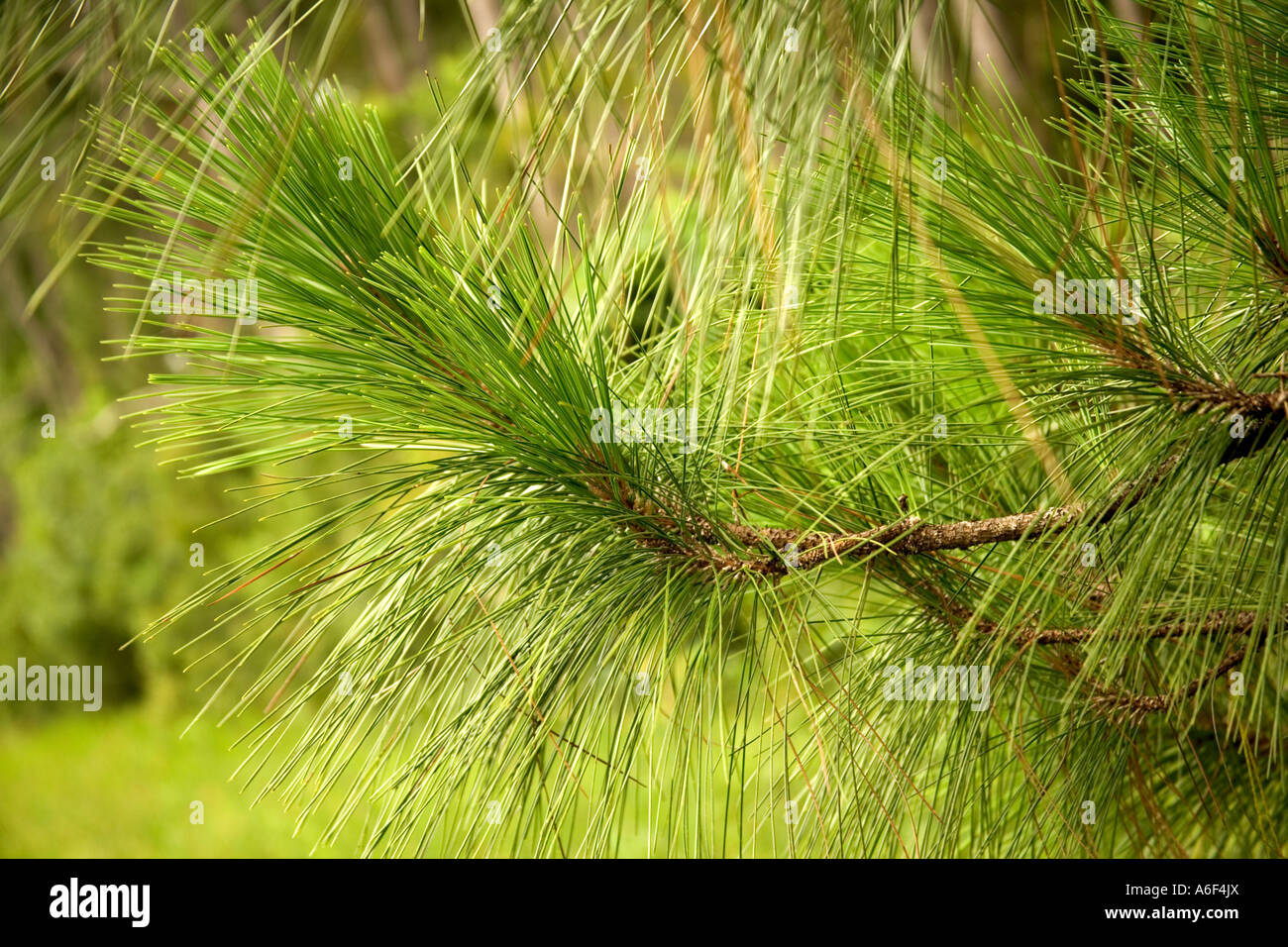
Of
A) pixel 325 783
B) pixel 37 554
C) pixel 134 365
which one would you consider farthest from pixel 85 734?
pixel 325 783

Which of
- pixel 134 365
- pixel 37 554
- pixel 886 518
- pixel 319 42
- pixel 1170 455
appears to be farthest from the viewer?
pixel 134 365

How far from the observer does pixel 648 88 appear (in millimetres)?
331

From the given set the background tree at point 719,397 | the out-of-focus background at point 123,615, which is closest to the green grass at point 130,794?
the out-of-focus background at point 123,615

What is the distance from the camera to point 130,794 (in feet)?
9.45

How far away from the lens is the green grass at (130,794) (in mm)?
2453

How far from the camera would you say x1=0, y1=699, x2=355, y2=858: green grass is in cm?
245

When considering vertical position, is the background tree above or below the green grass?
above

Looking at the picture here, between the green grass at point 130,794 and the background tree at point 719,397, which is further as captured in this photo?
the green grass at point 130,794

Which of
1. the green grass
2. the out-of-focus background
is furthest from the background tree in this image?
the green grass

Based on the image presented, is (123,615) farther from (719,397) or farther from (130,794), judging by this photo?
(719,397)

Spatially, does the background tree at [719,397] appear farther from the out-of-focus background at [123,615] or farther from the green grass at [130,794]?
the green grass at [130,794]

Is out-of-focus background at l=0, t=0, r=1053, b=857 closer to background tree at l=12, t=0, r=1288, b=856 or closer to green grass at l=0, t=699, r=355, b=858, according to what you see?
green grass at l=0, t=699, r=355, b=858

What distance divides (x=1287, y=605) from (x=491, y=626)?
15.4 inches
